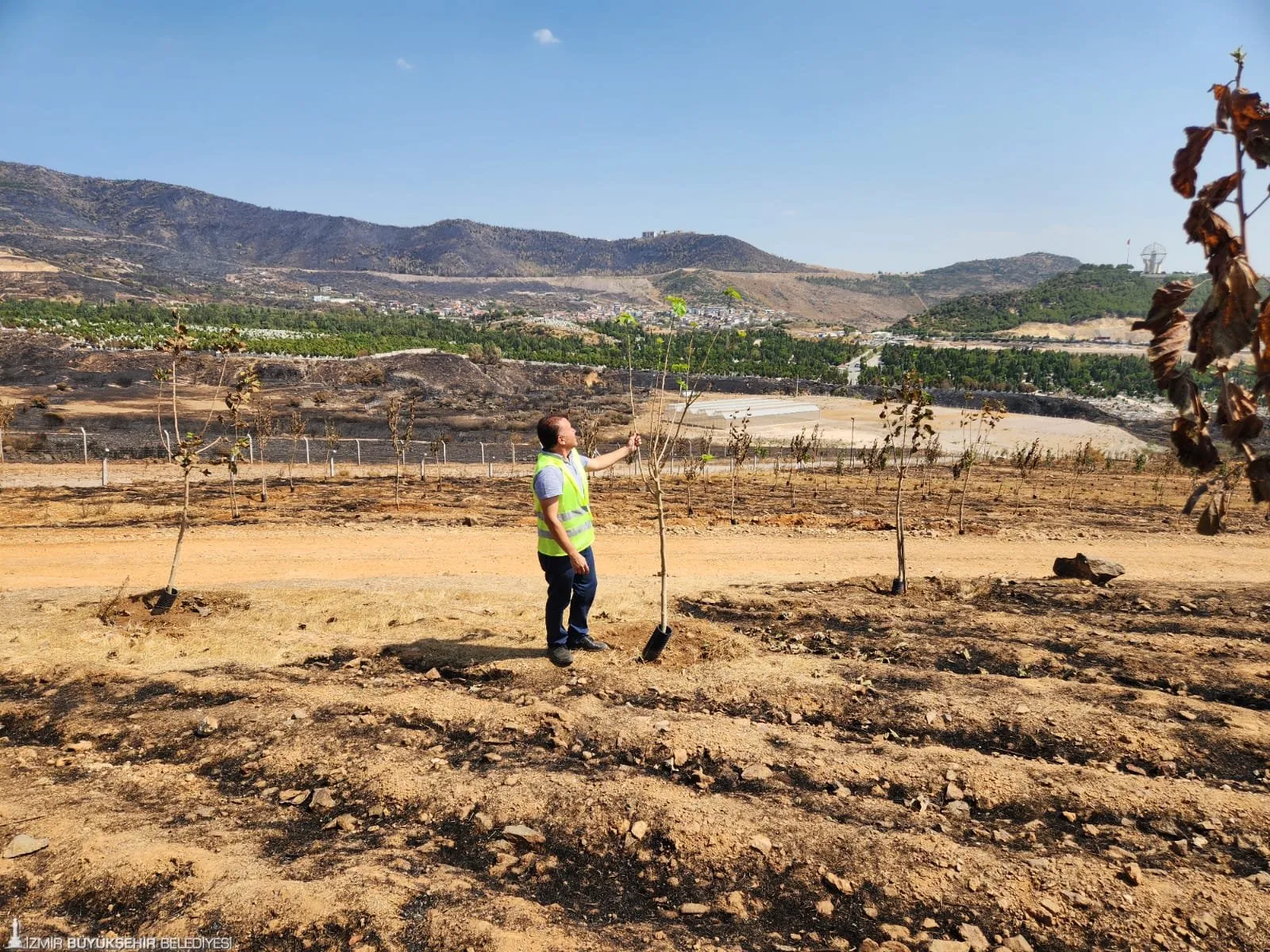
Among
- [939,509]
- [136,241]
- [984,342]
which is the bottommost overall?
[939,509]

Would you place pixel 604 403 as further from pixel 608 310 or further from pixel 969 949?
pixel 608 310

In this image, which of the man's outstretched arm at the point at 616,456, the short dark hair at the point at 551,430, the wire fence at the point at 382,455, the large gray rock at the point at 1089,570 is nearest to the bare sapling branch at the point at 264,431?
the wire fence at the point at 382,455

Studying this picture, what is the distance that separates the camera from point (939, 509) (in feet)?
65.5

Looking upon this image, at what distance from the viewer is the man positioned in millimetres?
6094

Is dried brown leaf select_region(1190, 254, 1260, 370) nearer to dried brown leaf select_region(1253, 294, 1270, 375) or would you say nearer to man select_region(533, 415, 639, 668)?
dried brown leaf select_region(1253, 294, 1270, 375)

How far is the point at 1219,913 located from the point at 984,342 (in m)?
100

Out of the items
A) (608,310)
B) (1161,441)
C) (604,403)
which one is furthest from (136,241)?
(1161,441)

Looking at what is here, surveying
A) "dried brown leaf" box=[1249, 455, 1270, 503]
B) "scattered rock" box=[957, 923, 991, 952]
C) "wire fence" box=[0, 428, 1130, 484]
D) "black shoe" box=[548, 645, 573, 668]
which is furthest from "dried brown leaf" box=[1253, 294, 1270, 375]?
"wire fence" box=[0, 428, 1130, 484]

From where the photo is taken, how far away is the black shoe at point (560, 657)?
668cm

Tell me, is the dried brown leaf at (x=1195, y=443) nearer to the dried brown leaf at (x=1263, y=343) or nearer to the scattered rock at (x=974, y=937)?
the dried brown leaf at (x=1263, y=343)

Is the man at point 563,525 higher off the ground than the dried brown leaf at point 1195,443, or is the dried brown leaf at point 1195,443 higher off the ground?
the dried brown leaf at point 1195,443

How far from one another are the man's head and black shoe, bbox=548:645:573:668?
1711mm

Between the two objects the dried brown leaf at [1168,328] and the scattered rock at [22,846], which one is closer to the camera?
the dried brown leaf at [1168,328]

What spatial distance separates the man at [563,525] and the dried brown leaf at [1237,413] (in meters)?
4.20
